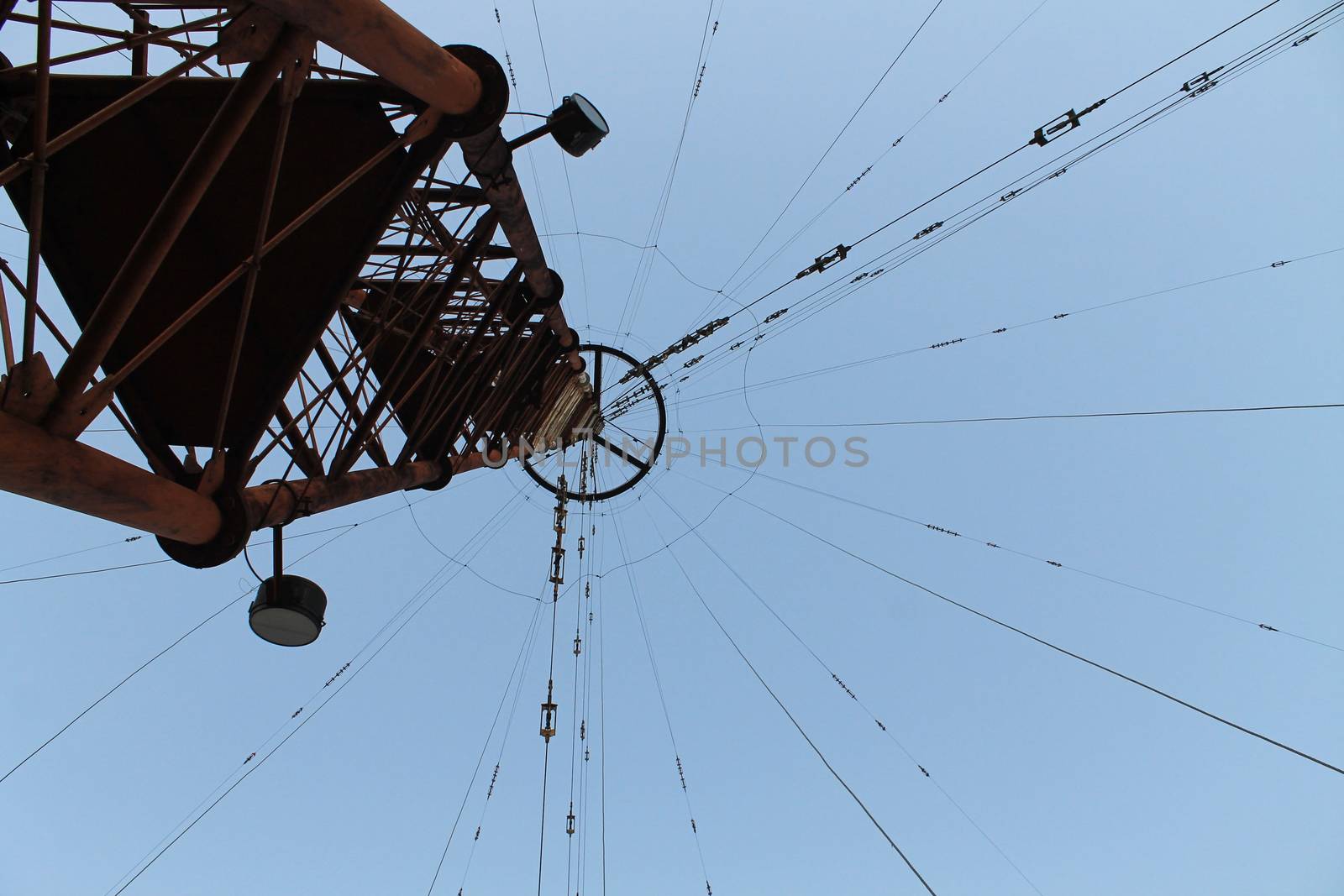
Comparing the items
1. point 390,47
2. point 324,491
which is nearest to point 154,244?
point 390,47

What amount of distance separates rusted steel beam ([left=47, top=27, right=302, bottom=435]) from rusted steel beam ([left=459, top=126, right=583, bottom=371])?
2.24 metres

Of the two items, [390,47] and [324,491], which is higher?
[390,47]

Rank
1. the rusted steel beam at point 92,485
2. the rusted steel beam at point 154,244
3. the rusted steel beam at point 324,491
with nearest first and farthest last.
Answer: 1. the rusted steel beam at point 92,485
2. the rusted steel beam at point 154,244
3. the rusted steel beam at point 324,491

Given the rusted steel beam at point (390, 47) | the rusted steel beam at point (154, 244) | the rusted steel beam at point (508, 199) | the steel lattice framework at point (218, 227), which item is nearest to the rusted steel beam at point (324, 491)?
the steel lattice framework at point (218, 227)

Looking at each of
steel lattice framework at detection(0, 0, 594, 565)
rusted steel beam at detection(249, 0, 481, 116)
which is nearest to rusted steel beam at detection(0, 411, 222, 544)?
steel lattice framework at detection(0, 0, 594, 565)

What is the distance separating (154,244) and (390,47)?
1772 millimetres

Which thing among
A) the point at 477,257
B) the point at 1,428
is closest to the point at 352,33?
the point at 1,428

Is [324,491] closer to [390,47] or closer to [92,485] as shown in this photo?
[92,485]

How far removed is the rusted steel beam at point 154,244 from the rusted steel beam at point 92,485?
15 cm

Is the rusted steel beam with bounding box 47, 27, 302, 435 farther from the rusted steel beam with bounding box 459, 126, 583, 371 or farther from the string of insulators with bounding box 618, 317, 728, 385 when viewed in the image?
the string of insulators with bounding box 618, 317, 728, 385

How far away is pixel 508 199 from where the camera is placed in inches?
263

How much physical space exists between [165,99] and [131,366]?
236 centimetres

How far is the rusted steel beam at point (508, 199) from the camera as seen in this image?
584cm

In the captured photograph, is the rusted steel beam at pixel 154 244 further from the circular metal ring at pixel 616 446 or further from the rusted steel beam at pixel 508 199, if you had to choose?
the circular metal ring at pixel 616 446
